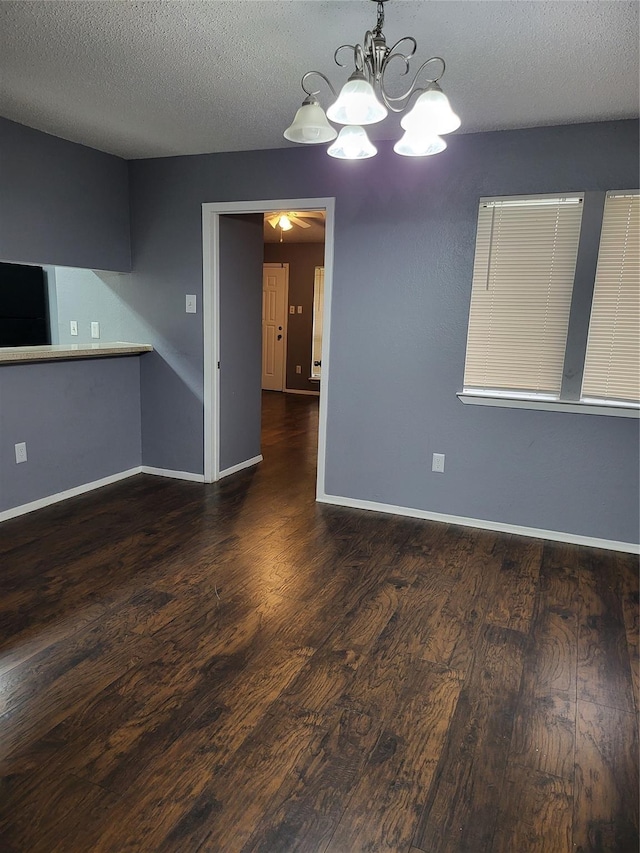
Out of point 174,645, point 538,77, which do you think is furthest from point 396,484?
point 538,77

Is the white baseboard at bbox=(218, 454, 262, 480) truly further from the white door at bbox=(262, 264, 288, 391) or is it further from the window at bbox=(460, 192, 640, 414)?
the white door at bbox=(262, 264, 288, 391)

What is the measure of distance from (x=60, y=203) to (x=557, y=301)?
3.16m

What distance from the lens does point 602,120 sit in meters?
2.90

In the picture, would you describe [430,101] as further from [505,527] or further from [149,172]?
[149,172]

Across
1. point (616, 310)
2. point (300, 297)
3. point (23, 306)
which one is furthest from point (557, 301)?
point (300, 297)

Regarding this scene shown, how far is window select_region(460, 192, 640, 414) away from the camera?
303cm

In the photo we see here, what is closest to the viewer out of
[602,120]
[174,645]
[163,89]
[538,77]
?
[174,645]

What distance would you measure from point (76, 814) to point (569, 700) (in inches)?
63.3

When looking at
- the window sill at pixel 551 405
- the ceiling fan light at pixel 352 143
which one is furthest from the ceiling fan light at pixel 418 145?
the window sill at pixel 551 405

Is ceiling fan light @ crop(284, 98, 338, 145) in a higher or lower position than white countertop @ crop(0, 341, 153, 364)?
higher

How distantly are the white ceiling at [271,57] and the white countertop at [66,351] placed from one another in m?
1.33

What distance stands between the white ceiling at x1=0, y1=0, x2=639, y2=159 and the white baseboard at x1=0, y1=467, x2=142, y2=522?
2295mm

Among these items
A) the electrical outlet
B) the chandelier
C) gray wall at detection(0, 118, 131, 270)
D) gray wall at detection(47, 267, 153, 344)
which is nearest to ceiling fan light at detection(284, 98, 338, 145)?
the chandelier

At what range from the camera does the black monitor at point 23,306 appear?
14.3 feet
